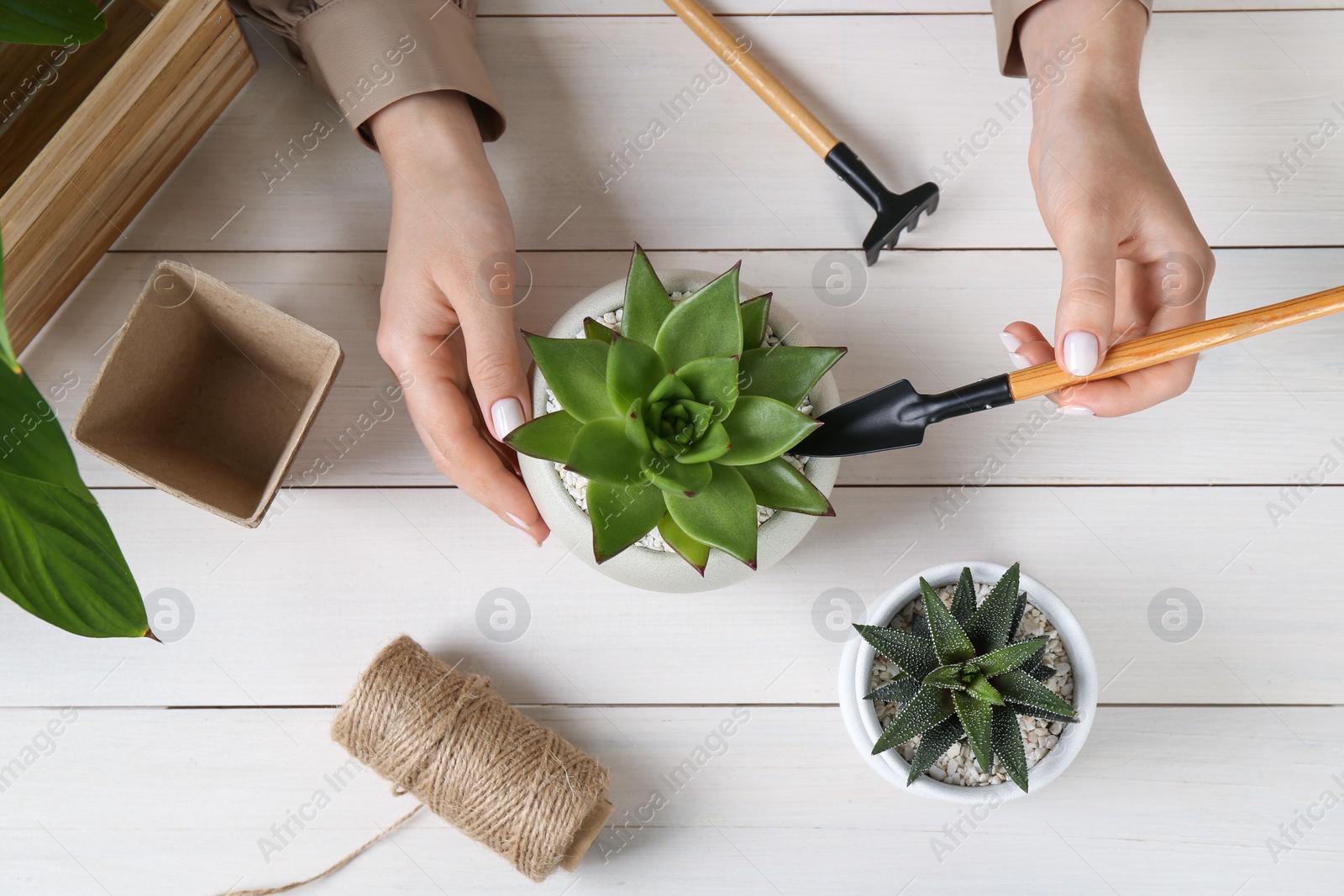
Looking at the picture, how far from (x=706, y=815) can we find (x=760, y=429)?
18.5 inches

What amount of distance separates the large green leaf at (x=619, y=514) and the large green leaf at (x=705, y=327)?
88 millimetres

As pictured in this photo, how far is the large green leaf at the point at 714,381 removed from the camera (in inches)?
20.6

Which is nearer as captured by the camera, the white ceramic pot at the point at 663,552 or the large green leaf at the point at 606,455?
the large green leaf at the point at 606,455


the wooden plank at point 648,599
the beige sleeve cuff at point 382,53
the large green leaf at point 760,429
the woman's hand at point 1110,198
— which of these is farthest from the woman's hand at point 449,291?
the woman's hand at point 1110,198

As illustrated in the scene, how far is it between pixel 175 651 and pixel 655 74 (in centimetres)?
76

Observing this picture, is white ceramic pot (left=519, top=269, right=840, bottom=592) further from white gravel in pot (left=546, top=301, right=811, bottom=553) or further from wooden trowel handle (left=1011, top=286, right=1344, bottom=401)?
wooden trowel handle (left=1011, top=286, right=1344, bottom=401)

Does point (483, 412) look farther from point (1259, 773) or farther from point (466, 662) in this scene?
point (1259, 773)

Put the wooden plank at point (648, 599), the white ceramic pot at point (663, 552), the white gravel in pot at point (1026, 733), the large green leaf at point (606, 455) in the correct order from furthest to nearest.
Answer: the wooden plank at point (648, 599)
the white gravel in pot at point (1026, 733)
the white ceramic pot at point (663, 552)
the large green leaf at point (606, 455)

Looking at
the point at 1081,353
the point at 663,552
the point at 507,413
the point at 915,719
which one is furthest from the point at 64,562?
the point at 1081,353

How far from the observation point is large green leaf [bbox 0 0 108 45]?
612mm

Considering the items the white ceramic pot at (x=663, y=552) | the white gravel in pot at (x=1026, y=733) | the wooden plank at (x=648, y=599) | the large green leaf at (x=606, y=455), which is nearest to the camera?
the large green leaf at (x=606, y=455)

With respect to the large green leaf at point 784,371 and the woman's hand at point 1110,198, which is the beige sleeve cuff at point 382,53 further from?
the woman's hand at point 1110,198

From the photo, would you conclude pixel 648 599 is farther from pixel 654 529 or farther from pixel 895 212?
pixel 895 212

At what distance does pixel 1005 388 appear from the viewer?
62cm
